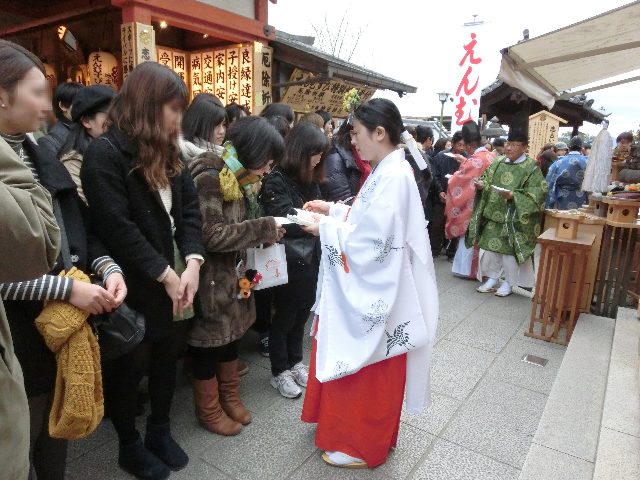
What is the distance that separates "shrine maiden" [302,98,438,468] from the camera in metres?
2.42

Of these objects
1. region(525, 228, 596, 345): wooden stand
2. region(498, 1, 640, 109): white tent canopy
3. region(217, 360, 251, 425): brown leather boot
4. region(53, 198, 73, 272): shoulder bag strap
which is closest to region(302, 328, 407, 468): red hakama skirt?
region(217, 360, 251, 425): brown leather boot

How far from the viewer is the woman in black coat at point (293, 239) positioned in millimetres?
3277

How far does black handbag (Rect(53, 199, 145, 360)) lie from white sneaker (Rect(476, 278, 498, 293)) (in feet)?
17.2

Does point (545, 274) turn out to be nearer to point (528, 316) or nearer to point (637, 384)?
point (528, 316)

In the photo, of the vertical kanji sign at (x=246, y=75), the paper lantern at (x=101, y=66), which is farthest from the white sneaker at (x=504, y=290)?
the paper lantern at (x=101, y=66)

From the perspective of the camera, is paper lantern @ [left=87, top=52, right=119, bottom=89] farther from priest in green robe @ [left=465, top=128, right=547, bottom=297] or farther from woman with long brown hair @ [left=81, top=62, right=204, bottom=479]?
priest in green robe @ [left=465, top=128, right=547, bottom=297]

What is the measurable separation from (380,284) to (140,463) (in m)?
1.66

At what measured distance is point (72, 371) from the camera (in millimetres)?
1761

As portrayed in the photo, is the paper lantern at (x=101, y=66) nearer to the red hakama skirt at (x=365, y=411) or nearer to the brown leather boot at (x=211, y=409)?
the brown leather boot at (x=211, y=409)

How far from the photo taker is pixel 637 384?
3.38 m

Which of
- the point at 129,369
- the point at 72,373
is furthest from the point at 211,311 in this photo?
the point at 72,373

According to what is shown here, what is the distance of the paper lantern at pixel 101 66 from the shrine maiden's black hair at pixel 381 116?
19.4 ft

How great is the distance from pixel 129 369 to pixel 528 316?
4730mm

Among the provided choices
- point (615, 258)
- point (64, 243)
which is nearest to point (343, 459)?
point (64, 243)
